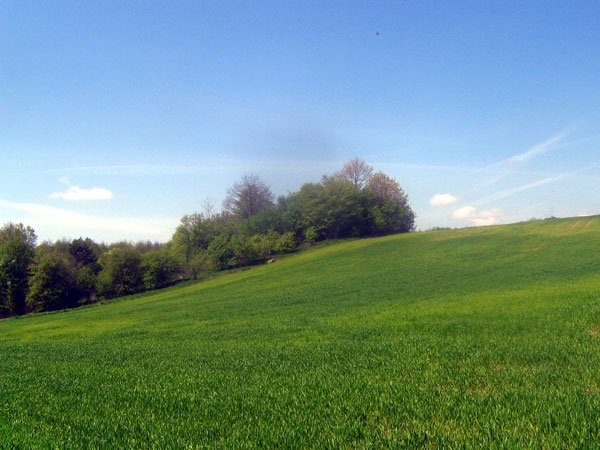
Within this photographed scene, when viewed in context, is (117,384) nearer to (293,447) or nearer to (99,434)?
(99,434)

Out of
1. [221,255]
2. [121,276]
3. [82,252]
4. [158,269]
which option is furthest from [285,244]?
[82,252]

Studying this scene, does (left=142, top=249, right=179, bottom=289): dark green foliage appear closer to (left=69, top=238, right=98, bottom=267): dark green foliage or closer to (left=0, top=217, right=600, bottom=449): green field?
(left=69, top=238, right=98, bottom=267): dark green foliage

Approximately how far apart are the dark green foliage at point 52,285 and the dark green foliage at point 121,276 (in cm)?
715

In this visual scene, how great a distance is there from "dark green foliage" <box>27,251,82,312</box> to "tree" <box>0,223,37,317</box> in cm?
215

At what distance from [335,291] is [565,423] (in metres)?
27.7

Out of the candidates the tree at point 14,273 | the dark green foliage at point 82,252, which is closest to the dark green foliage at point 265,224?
the dark green foliage at point 82,252

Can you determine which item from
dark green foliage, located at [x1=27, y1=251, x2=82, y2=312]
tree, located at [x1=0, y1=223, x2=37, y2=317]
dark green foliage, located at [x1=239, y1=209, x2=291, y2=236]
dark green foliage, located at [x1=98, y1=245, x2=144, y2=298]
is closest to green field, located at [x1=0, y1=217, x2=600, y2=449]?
dark green foliage, located at [x1=98, y1=245, x2=144, y2=298]

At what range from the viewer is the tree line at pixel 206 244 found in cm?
7038

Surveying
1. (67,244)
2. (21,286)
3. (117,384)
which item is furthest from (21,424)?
(67,244)

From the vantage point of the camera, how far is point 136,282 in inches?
2808

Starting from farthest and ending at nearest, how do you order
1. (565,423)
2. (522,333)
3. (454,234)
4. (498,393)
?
(454,234) < (522,333) < (498,393) < (565,423)

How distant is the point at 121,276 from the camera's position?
70.6 meters

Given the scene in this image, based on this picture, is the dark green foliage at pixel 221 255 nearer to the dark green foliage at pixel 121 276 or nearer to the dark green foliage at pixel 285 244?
the dark green foliage at pixel 285 244

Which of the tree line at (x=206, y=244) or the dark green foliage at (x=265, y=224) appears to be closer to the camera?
the tree line at (x=206, y=244)
